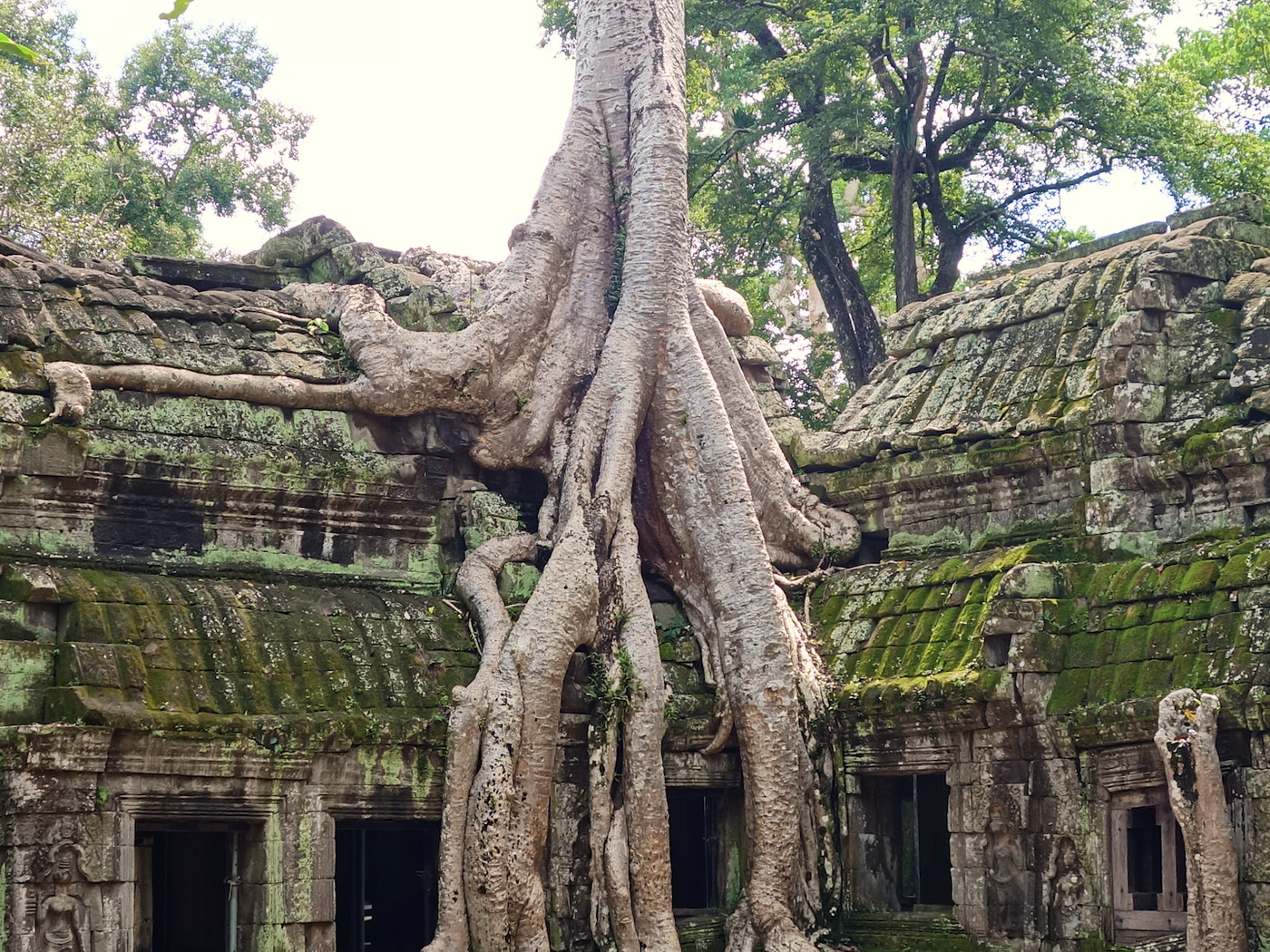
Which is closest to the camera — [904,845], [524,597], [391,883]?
[524,597]

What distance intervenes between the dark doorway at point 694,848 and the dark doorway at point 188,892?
2.91m

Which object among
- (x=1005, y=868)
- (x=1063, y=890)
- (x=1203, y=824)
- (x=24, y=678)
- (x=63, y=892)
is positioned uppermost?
(x=24, y=678)

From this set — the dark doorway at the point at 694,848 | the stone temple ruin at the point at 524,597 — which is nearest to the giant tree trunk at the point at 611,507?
the stone temple ruin at the point at 524,597

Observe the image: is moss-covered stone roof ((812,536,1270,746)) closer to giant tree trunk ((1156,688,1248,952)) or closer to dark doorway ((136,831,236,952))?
giant tree trunk ((1156,688,1248,952))

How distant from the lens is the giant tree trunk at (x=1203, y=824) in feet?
Result: 29.4

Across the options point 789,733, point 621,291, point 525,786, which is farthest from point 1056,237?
point 525,786

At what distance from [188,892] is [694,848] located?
332 centimetres

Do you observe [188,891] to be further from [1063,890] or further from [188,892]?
[1063,890]

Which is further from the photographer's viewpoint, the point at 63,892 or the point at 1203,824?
the point at 1203,824

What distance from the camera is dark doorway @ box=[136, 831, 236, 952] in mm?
11078

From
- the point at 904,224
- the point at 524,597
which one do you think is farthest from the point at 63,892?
the point at 904,224

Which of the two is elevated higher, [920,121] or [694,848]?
[920,121]

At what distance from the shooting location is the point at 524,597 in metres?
11.4

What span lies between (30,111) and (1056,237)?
11.6 meters
